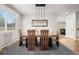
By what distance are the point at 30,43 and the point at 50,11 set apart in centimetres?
150

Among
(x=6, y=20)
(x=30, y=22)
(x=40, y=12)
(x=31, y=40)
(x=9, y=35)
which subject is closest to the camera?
(x=30, y=22)

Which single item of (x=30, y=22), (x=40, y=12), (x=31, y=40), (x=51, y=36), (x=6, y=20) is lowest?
(x=31, y=40)

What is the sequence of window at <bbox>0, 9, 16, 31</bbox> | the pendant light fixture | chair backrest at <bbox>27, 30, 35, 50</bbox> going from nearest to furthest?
1. the pendant light fixture
2. window at <bbox>0, 9, 16, 31</bbox>
3. chair backrest at <bbox>27, 30, 35, 50</bbox>

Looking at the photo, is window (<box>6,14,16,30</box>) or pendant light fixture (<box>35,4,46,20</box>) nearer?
pendant light fixture (<box>35,4,46,20</box>)

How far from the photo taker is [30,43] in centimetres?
466

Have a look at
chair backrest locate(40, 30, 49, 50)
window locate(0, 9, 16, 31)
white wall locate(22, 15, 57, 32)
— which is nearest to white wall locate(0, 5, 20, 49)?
window locate(0, 9, 16, 31)

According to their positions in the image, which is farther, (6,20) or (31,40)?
(6,20)

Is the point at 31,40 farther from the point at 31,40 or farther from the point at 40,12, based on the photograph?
the point at 40,12

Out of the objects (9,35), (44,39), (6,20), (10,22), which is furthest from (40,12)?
(9,35)

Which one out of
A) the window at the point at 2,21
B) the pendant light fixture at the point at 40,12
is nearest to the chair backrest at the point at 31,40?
the pendant light fixture at the point at 40,12

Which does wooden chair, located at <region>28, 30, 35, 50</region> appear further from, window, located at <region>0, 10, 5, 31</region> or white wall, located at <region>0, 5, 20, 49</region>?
window, located at <region>0, 10, 5, 31</region>

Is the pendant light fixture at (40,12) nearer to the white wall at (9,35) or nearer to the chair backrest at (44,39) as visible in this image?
the chair backrest at (44,39)
